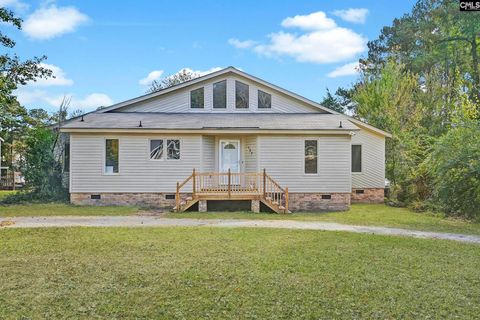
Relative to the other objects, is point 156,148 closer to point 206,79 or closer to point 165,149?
point 165,149

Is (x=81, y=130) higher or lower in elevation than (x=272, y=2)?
lower

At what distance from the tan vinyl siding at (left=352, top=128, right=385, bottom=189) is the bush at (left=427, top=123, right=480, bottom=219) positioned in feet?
17.8

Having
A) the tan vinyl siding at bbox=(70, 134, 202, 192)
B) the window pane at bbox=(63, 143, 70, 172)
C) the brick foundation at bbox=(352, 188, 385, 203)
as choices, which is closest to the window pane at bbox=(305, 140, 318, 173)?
the brick foundation at bbox=(352, 188, 385, 203)

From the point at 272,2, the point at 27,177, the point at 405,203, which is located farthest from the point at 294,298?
the point at 272,2

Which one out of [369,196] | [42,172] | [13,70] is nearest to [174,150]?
[42,172]

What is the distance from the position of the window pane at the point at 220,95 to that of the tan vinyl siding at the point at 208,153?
86.7 inches

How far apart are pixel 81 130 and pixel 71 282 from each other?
10179 mm

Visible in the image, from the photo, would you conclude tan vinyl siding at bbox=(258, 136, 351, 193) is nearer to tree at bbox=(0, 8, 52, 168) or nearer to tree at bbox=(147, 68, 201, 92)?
tree at bbox=(0, 8, 52, 168)

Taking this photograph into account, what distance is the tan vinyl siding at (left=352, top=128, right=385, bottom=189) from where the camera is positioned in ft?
60.0

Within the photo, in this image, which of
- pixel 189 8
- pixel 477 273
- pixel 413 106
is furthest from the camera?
pixel 413 106

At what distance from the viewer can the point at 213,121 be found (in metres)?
15.8

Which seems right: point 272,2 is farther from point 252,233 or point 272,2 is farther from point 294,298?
point 294,298

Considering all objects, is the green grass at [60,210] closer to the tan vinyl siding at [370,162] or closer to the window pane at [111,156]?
the window pane at [111,156]

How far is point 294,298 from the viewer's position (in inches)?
191
